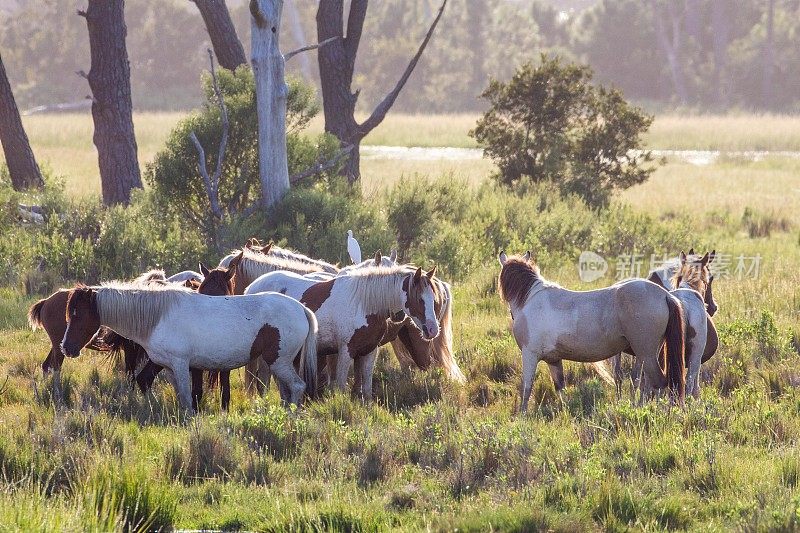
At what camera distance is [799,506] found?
570 cm

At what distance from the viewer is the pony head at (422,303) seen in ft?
28.1

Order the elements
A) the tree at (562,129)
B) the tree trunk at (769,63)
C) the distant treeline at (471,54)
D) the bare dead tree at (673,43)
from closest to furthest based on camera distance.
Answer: the tree at (562,129) → the tree trunk at (769,63) → the distant treeline at (471,54) → the bare dead tree at (673,43)

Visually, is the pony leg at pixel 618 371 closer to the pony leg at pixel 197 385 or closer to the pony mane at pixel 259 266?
the pony mane at pixel 259 266

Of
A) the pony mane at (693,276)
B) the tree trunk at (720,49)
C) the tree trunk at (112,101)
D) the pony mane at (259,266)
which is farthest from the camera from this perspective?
the tree trunk at (720,49)

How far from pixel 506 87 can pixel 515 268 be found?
1205 centimetres

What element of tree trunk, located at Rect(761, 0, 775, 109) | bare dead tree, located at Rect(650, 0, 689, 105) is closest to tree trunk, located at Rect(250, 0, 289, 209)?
bare dead tree, located at Rect(650, 0, 689, 105)

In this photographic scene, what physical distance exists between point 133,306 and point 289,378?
1.40 meters

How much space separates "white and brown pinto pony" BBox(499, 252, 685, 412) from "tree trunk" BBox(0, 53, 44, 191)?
44.1 ft

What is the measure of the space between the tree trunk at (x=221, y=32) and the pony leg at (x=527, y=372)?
11.6m

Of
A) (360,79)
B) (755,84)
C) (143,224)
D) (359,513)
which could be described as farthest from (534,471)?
(755,84)

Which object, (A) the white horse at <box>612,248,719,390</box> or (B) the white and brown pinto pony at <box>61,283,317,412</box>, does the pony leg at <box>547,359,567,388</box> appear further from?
(B) the white and brown pinto pony at <box>61,283,317,412</box>

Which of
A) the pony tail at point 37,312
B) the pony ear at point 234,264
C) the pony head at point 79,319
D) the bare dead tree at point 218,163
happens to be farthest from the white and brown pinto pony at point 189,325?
the bare dead tree at point 218,163

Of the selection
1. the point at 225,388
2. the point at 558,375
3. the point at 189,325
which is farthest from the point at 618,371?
the point at 189,325

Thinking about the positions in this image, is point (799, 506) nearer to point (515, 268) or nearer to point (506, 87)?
point (515, 268)
